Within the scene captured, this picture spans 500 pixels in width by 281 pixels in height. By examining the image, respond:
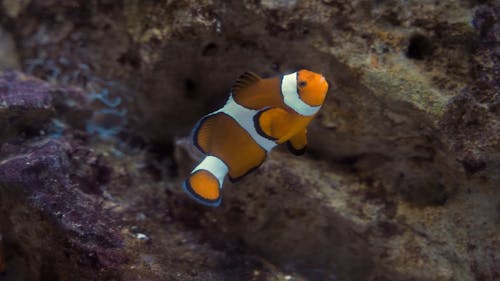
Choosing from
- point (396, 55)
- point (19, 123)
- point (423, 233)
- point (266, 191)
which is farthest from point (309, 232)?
point (19, 123)

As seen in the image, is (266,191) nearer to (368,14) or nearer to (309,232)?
(309,232)

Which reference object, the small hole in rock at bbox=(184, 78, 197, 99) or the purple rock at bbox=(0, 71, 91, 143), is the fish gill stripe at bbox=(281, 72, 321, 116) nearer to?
the small hole in rock at bbox=(184, 78, 197, 99)

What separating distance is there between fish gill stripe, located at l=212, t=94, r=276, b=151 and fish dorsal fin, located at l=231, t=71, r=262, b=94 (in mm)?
60

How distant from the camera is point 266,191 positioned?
2428mm

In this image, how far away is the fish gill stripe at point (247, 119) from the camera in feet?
6.08

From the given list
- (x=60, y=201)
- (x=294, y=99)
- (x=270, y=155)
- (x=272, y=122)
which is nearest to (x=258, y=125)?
(x=272, y=122)

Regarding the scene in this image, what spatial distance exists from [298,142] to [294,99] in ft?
0.77

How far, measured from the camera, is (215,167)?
190cm

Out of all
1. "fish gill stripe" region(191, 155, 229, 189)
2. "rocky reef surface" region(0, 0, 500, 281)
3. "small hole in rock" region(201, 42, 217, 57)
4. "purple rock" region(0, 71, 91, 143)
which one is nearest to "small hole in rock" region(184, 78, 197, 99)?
"rocky reef surface" region(0, 0, 500, 281)

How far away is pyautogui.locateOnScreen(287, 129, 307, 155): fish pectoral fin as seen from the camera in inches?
74.7

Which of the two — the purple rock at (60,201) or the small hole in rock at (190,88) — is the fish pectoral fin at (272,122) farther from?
the small hole in rock at (190,88)

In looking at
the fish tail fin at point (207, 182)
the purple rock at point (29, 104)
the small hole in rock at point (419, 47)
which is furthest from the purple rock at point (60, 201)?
the small hole in rock at point (419, 47)

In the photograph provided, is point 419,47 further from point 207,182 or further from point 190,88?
point 190,88

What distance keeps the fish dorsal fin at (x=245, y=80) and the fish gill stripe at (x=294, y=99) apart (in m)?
0.14
